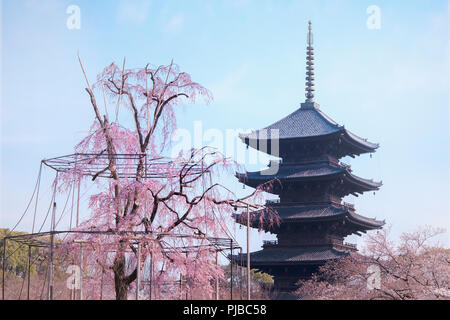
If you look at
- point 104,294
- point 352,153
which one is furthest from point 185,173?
point 352,153

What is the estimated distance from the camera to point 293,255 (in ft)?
131

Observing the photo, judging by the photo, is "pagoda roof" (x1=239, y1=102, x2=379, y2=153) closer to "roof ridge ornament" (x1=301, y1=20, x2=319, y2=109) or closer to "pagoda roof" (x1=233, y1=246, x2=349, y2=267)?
"roof ridge ornament" (x1=301, y1=20, x2=319, y2=109)

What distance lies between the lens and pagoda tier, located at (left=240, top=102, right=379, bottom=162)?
1670 inches

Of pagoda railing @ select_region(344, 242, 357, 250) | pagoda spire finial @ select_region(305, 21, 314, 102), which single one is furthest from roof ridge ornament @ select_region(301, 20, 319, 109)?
pagoda railing @ select_region(344, 242, 357, 250)

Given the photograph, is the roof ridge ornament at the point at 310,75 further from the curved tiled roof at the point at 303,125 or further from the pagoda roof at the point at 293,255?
the pagoda roof at the point at 293,255

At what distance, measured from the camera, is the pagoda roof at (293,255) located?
38.6m

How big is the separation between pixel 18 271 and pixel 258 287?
30.8 m

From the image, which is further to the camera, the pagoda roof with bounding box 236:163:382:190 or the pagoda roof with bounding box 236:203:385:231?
the pagoda roof with bounding box 236:163:382:190

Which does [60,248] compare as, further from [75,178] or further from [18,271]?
[18,271]

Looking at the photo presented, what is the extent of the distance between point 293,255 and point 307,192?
14.9 feet

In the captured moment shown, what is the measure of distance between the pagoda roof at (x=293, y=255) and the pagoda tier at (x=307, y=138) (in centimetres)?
644

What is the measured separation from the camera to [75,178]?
21.0 m

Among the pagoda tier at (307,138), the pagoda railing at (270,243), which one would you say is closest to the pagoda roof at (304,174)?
the pagoda tier at (307,138)

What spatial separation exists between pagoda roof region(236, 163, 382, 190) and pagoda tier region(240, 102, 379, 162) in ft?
3.77
